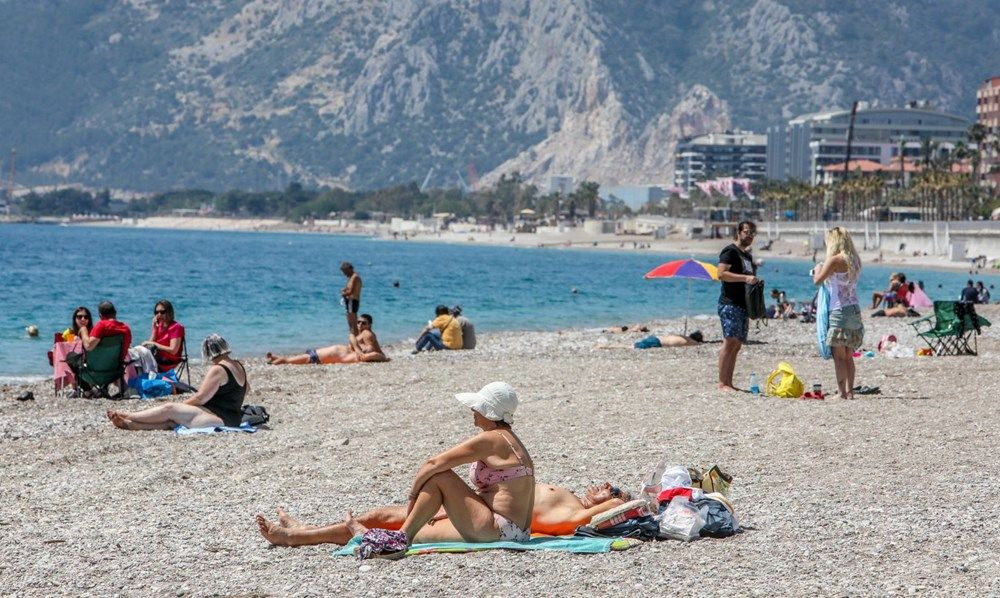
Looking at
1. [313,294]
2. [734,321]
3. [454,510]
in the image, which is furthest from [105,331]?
[313,294]

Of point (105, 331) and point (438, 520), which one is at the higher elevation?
point (105, 331)

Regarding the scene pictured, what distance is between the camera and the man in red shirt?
18.2 m

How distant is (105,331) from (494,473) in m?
9.38

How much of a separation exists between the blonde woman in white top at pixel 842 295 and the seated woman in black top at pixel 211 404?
5.96 meters

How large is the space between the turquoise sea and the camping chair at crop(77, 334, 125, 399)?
7406mm

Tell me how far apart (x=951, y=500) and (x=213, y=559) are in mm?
5013

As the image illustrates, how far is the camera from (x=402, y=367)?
23.0 meters

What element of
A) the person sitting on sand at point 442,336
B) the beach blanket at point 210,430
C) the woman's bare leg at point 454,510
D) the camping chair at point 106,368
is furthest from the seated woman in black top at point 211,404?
the person sitting on sand at point 442,336

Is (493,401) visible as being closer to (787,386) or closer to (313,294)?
(787,386)

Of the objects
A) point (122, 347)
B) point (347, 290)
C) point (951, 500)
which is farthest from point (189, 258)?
point (951, 500)

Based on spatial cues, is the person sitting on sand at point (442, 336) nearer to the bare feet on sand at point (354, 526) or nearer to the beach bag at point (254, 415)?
the beach bag at point (254, 415)

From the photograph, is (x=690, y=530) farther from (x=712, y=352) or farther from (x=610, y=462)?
(x=712, y=352)

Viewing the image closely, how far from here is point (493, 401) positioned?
32.1ft

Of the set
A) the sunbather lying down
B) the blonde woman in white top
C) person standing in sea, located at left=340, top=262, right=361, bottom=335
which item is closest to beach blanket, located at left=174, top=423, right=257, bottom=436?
the sunbather lying down
